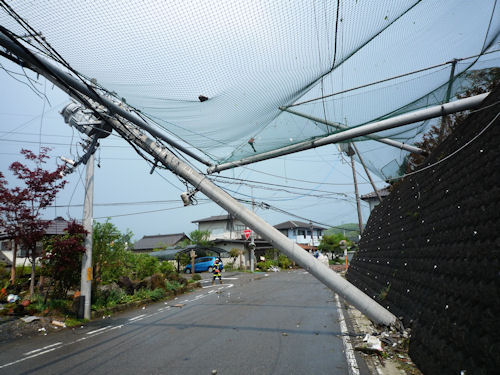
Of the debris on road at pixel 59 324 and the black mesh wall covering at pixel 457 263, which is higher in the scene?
the black mesh wall covering at pixel 457 263

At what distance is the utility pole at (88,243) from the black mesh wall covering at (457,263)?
820cm

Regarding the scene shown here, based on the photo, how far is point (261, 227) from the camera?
6.23 m

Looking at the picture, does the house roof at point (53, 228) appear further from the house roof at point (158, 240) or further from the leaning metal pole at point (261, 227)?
the house roof at point (158, 240)

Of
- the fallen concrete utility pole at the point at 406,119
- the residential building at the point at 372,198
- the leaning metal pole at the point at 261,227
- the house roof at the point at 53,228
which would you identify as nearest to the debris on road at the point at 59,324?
the house roof at the point at 53,228

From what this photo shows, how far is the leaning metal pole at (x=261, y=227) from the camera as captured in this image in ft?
18.1

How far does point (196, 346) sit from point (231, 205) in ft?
9.64

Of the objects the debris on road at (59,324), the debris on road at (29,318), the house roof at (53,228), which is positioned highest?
the house roof at (53,228)

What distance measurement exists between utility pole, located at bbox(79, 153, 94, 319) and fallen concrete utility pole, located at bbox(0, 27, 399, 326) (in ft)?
7.61

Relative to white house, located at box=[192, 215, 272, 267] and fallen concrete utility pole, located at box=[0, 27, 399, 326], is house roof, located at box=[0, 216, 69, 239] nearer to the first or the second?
fallen concrete utility pole, located at box=[0, 27, 399, 326]

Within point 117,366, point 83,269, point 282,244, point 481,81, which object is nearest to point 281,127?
point 282,244

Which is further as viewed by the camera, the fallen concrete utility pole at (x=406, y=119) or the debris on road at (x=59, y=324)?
the debris on road at (x=59, y=324)

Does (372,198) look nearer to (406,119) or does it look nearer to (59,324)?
(406,119)

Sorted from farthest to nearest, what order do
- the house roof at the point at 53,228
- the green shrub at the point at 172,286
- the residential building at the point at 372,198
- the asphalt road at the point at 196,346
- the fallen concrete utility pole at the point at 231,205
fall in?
the residential building at the point at 372,198, the green shrub at the point at 172,286, the house roof at the point at 53,228, the fallen concrete utility pole at the point at 231,205, the asphalt road at the point at 196,346

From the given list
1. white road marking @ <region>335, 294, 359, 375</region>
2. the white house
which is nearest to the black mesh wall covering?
white road marking @ <region>335, 294, 359, 375</region>
